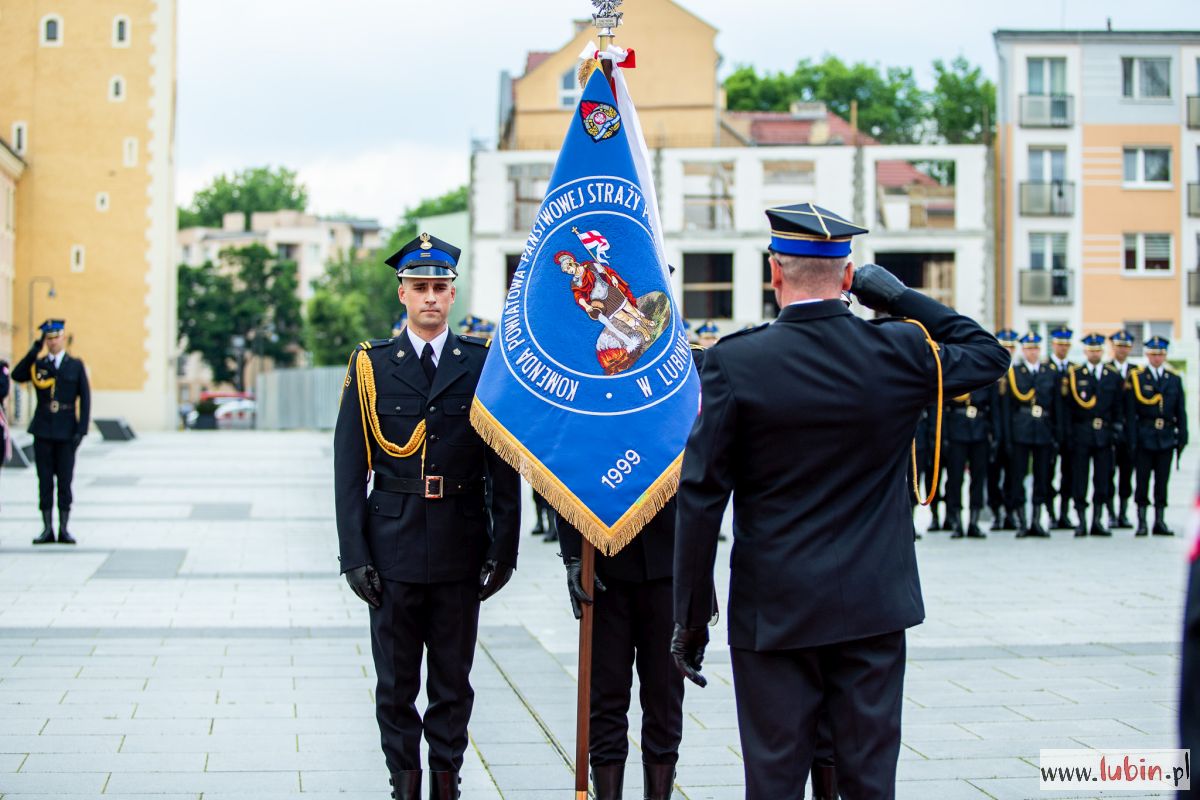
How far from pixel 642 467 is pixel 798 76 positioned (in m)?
76.1

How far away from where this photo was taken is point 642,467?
570cm

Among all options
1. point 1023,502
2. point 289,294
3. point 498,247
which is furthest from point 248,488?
point 289,294

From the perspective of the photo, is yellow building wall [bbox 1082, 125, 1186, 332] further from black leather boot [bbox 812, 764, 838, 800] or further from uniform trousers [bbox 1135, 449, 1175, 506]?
black leather boot [bbox 812, 764, 838, 800]

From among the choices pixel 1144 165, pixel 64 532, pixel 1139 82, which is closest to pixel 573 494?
pixel 64 532

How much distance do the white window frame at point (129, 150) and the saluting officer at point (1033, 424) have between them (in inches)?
1896

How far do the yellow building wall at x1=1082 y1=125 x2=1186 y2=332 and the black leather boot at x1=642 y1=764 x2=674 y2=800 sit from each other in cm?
4781

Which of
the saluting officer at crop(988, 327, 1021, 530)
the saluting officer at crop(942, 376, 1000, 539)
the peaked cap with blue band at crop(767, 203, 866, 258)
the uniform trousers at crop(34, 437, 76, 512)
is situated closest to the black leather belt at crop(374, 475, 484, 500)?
the peaked cap with blue band at crop(767, 203, 866, 258)

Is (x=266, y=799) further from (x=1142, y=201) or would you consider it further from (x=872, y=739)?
(x=1142, y=201)

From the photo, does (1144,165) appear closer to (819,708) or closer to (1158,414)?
(1158,414)

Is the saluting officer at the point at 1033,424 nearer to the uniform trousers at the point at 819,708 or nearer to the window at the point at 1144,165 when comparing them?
the uniform trousers at the point at 819,708

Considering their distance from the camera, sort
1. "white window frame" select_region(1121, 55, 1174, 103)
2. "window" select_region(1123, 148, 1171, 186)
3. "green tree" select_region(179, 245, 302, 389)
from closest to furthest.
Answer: "white window frame" select_region(1121, 55, 1174, 103)
"window" select_region(1123, 148, 1171, 186)
"green tree" select_region(179, 245, 302, 389)

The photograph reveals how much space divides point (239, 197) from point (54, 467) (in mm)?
114800

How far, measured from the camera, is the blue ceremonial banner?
5.70 metres

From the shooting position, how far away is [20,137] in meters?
58.2
